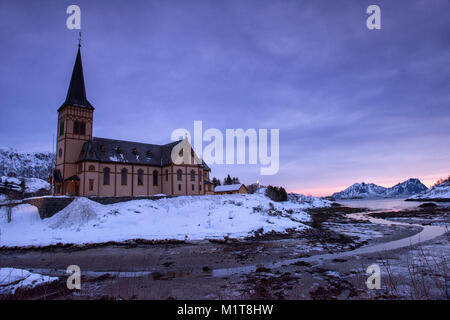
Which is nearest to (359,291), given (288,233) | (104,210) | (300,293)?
(300,293)

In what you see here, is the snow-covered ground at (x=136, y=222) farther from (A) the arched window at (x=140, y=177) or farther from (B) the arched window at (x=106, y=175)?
(A) the arched window at (x=140, y=177)

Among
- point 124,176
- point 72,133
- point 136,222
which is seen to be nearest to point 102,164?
point 124,176

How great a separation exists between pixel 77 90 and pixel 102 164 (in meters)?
12.4

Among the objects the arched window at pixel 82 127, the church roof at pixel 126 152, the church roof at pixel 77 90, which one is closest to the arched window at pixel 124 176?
the church roof at pixel 126 152

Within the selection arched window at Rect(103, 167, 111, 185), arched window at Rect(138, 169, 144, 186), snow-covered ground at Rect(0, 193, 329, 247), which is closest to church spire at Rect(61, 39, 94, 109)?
arched window at Rect(103, 167, 111, 185)

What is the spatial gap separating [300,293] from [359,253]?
882 centimetres

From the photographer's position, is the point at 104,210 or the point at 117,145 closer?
the point at 104,210

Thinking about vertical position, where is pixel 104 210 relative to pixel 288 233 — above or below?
above

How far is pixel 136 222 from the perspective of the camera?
26047 mm

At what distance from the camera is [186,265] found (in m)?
14.1

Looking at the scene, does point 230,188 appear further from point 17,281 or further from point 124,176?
point 17,281

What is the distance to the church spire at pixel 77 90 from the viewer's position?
130 feet

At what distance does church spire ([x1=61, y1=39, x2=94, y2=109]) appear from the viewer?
130 feet
